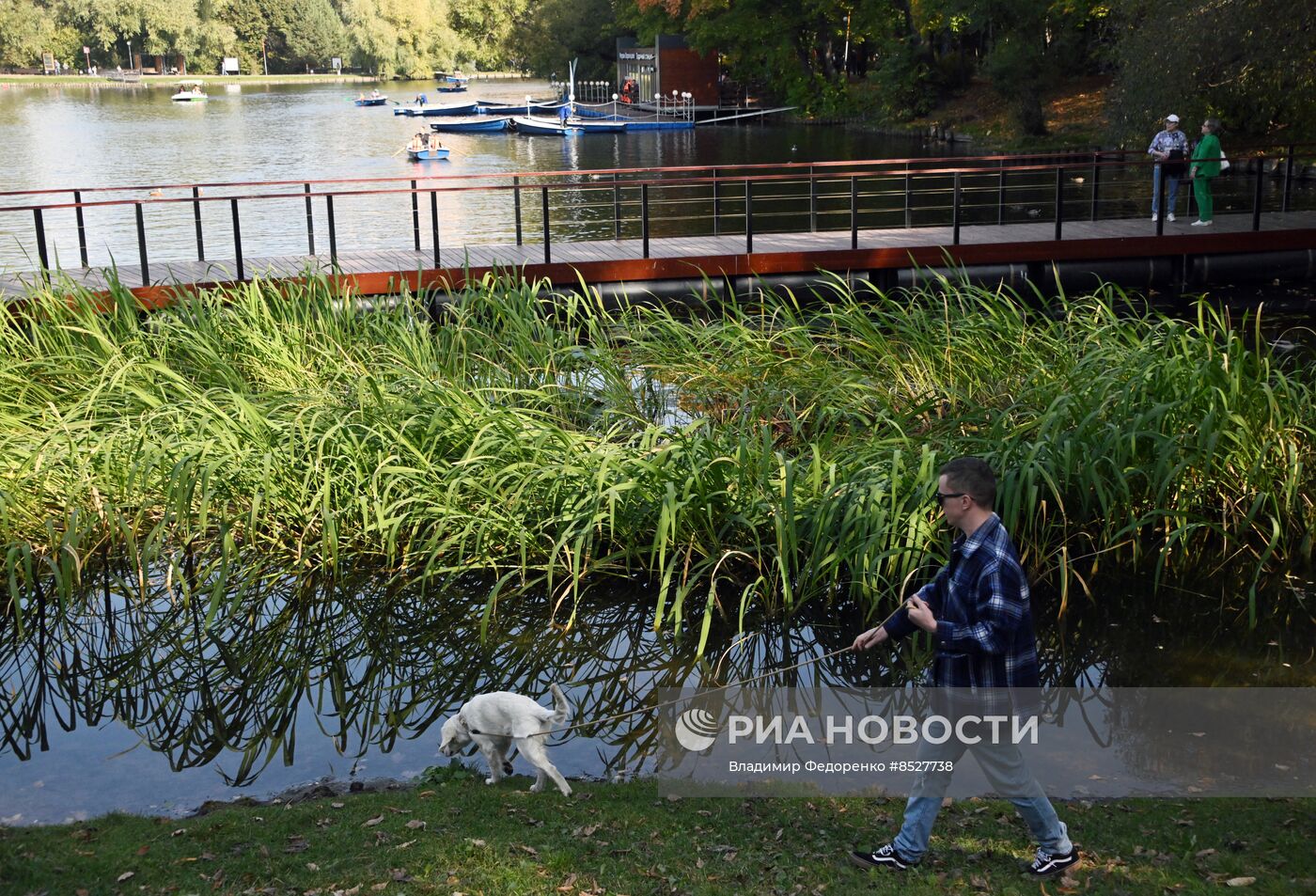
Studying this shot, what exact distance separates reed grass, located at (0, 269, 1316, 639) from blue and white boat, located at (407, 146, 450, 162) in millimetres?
35936

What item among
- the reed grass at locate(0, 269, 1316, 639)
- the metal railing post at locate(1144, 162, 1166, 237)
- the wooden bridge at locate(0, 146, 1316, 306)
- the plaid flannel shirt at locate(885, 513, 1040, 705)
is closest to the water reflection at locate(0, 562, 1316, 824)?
the reed grass at locate(0, 269, 1316, 639)

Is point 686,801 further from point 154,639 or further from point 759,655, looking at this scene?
point 154,639

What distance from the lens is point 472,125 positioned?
58.8m

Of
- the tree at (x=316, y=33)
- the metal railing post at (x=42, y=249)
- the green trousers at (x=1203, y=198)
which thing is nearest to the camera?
the metal railing post at (x=42, y=249)

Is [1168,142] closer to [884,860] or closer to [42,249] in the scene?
[42,249]

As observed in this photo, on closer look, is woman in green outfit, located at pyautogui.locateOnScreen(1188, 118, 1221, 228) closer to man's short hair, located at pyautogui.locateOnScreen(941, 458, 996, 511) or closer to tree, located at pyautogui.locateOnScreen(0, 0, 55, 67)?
man's short hair, located at pyautogui.locateOnScreen(941, 458, 996, 511)

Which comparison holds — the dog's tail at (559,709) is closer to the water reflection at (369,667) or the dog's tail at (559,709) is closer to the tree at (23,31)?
the water reflection at (369,667)

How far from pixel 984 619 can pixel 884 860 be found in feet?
2.80

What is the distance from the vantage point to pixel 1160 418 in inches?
304

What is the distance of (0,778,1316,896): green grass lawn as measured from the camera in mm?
4203

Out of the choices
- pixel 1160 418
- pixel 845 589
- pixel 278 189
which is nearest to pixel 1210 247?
pixel 1160 418

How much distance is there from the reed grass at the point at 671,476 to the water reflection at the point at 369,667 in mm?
220

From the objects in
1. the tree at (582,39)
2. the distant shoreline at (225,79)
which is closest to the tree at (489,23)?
the distant shoreline at (225,79)

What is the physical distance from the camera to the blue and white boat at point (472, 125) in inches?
2309
